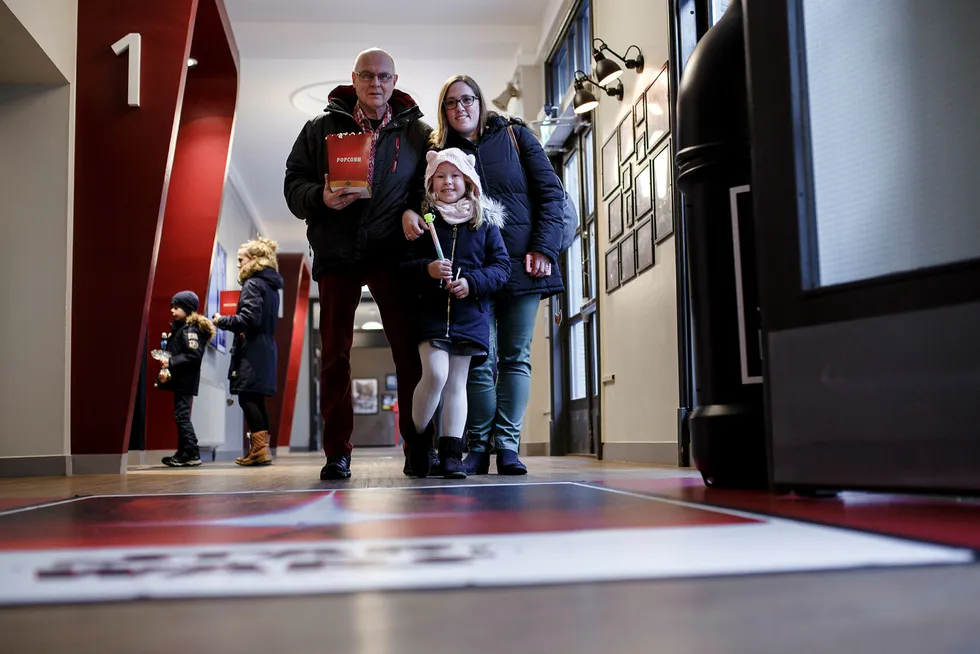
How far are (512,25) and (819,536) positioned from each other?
808cm

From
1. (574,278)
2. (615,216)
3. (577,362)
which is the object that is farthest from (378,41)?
(615,216)

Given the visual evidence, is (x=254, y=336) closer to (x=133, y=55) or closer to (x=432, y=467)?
(x=133, y=55)

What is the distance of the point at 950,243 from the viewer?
1464 millimetres

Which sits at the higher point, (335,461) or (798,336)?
(798,336)

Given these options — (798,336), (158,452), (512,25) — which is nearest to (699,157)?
(798,336)

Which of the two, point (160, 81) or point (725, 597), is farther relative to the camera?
point (160, 81)

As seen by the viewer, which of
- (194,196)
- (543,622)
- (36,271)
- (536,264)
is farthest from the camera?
(194,196)

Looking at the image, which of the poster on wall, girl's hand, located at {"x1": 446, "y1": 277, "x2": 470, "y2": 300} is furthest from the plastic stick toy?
the poster on wall

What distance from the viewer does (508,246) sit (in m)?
3.33

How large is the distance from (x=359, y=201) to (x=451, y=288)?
0.45 meters

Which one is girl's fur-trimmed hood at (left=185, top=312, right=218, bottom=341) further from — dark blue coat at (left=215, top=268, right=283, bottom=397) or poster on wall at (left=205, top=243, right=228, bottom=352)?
→ poster on wall at (left=205, top=243, right=228, bottom=352)

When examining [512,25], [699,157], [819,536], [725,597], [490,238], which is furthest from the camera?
[512,25]

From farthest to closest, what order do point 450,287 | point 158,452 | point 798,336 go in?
point 158,452 → point 450,287 → point 798,336

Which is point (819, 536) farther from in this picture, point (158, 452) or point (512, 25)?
point (512, 25)
